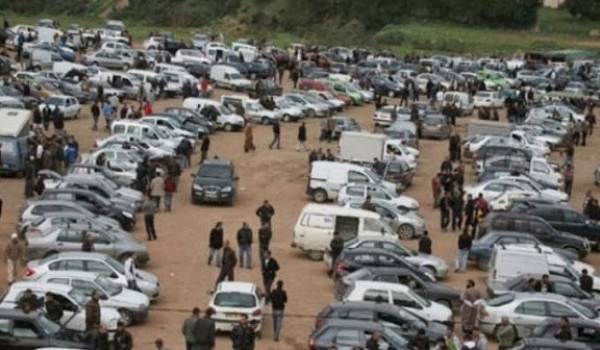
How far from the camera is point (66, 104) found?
5750 cm

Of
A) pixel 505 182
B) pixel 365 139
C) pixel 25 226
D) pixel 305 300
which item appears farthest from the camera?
pixel 365 139

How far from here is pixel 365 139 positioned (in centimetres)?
4725

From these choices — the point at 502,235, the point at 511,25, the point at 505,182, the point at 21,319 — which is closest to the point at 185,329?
the point at 21,319

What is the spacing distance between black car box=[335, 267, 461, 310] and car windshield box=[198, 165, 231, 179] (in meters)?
12.8

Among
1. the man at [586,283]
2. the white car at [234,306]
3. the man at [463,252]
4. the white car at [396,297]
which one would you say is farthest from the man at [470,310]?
the man at [463,252]

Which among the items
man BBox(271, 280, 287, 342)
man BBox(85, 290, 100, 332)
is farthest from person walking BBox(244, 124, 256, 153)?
man BBox(85, 290, 100, 332)

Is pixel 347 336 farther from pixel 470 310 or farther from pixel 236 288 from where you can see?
pixel 470 310

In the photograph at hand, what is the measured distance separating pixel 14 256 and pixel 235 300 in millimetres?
6132

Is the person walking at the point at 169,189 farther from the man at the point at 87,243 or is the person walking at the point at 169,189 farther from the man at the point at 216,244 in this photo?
the man at the point at 87,243

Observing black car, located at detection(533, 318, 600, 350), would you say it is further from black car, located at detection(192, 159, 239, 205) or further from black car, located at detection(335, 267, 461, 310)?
black car, located at detection(192, 159, 239, 205)

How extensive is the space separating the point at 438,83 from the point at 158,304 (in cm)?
4731

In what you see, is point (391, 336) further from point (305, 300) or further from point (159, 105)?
point (159, 105)

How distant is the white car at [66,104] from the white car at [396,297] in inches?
1198

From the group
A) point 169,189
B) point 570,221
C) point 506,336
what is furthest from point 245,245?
point 570,221
